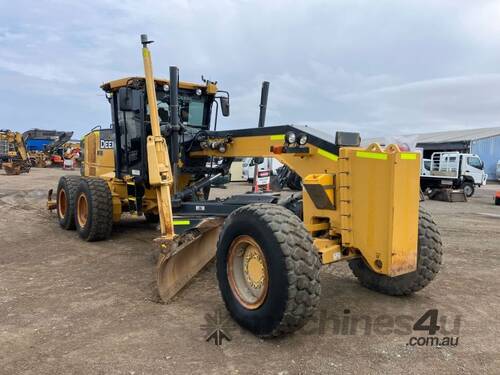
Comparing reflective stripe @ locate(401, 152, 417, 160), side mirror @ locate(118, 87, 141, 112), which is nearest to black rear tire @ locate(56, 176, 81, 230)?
side mirror @ locate(118, 87, 141, 112)

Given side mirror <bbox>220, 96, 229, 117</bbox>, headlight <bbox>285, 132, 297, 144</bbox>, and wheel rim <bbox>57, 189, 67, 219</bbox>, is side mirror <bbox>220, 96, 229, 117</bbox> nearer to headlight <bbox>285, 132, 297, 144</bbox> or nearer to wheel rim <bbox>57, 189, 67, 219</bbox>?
headlight <bbox>285, 132, 297, 144</bbox>

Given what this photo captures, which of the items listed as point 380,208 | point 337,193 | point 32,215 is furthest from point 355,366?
point 32,215

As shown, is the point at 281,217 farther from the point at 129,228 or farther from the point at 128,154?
the point at 129,228

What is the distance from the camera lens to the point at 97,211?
768 centimetres

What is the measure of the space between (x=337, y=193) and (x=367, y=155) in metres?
0.53

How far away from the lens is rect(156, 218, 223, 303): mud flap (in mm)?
5008

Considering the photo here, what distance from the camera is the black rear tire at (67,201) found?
8.67 m

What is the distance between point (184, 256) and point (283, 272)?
205 centimetres

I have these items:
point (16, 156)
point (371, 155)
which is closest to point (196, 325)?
point (371, 155)

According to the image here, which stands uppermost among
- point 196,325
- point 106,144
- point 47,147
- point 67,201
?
point 47,147

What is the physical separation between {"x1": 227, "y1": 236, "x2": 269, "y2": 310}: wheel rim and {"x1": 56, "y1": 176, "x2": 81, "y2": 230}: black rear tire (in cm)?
533

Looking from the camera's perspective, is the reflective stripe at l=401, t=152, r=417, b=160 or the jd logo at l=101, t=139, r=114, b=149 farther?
the jd logo at l=101, t=139, r=114, b=149

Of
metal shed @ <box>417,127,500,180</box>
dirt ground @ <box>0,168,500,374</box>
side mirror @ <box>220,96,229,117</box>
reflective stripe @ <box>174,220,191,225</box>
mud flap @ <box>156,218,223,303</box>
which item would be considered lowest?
dirt ground @ <box>0,168,500,374</box>

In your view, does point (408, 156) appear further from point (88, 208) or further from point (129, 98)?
point (88, 208)
